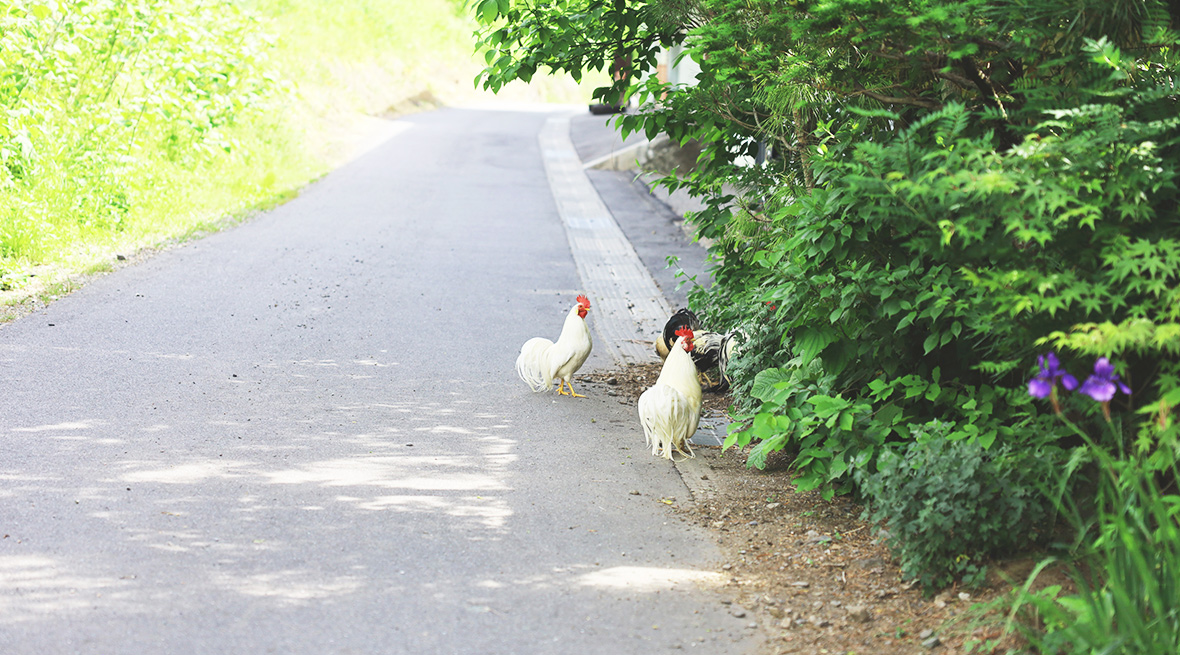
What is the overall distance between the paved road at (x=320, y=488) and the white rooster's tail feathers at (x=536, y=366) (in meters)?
0.12

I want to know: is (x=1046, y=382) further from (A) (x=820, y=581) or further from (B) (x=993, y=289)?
(A) (x=820, y=581)

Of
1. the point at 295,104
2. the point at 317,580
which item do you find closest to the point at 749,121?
the point at 317,580

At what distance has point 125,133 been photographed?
13.5 meters

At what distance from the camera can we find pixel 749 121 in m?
6.89

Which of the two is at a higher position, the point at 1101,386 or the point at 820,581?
the point at 1101,386

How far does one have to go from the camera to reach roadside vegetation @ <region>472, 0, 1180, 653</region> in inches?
131

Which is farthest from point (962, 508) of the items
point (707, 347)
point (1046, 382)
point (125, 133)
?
point (125, 133)

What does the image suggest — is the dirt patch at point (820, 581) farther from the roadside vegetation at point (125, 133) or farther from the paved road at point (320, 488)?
the roadside vegetation at point (125, 133)

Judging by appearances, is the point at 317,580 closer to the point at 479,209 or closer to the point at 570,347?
the point at 570,347

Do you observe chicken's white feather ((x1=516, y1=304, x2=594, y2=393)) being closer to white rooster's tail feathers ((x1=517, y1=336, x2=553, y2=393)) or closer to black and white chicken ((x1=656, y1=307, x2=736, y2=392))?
white rooster's tail feathers ((x1=517, y1=336, x2=553, y2=393))

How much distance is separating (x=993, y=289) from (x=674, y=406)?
2490 mm

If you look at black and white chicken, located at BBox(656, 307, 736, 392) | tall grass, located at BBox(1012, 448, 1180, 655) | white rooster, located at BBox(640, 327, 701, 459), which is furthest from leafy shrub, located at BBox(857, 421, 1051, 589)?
black and white chicken, located at BBox(656, 307, 736, 392)

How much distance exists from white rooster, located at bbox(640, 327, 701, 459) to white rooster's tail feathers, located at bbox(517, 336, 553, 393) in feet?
3.52

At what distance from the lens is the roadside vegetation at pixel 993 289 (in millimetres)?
3322
